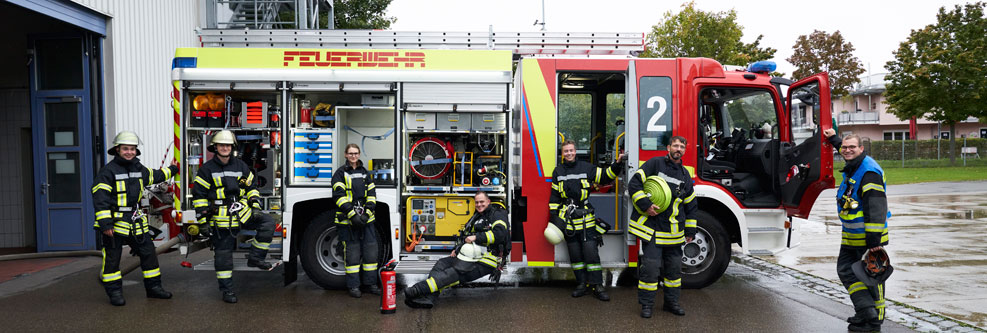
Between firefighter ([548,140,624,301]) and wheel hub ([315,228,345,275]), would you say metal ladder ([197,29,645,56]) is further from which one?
wheel hub ([315,228,345,275])

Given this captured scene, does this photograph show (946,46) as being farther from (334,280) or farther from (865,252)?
(334,280)

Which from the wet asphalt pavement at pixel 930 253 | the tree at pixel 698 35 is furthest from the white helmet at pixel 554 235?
the tree at pixel 698 35

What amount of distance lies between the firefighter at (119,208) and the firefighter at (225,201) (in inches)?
20.7

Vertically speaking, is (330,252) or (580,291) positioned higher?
(330,252)

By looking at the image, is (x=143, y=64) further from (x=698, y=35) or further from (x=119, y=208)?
(x=698, y=35)

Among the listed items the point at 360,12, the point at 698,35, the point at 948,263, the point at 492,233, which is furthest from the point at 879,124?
the point at 492,233

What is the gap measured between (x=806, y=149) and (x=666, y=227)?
72.5 inches

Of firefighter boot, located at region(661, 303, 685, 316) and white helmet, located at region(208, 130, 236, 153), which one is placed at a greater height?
white helmet, located at region(208, 130, 236, 153)

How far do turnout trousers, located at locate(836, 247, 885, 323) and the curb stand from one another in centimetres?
45

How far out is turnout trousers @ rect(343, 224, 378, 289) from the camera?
21.3ft

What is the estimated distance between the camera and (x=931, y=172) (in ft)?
83.4

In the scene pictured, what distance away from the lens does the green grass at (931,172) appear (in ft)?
73.2

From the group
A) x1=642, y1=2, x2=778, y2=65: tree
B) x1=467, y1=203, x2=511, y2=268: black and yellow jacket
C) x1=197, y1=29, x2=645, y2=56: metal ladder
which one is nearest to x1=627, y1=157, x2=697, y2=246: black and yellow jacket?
x1=467, y1=203, x2=511, y2=268: black and yellow jacket

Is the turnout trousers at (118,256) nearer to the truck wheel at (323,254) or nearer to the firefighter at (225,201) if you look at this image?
the firefighter at (225,201)
